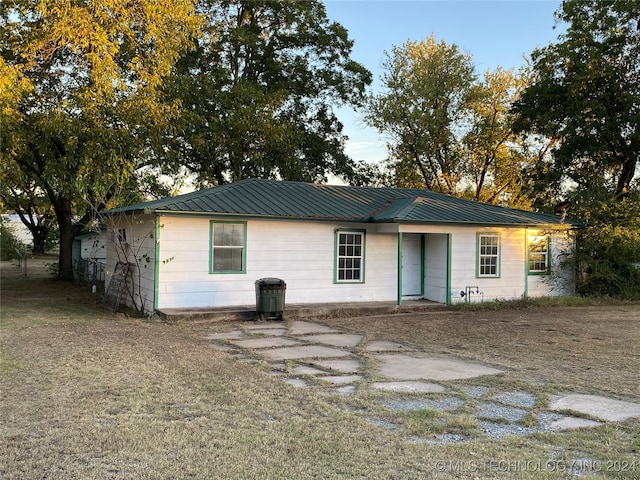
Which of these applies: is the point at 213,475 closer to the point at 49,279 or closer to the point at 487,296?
the point at 487,296

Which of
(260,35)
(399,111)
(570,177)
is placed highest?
(260,35)

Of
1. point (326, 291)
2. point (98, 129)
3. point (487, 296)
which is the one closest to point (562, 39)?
point (487, 296)

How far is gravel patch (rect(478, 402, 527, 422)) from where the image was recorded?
214 inches

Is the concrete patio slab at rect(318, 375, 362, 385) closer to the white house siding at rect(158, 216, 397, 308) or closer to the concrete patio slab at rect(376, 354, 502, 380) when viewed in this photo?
the concrete patio slab at rect(376, 354, 502, 380)

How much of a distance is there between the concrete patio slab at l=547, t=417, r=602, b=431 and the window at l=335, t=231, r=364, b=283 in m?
9.36

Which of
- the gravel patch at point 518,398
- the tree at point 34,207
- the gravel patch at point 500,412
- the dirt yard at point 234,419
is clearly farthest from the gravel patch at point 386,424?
the tree at point 34,207

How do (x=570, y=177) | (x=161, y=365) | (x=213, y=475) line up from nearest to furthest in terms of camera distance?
(x=213, y=475), (x=161, y=365), (x=570, y=177)

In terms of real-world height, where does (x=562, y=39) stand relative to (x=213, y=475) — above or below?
above

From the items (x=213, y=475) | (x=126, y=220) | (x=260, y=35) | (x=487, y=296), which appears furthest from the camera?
(x=260, y=35)

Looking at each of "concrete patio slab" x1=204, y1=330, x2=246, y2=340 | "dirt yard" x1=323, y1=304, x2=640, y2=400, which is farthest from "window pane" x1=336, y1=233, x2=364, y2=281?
"concrete patio slab" x1=204, y1=330, x2=246, y2=340

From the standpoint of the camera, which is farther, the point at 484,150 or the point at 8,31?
the point at 484,150

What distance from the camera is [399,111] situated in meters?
29.7

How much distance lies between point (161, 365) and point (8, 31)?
556 inches

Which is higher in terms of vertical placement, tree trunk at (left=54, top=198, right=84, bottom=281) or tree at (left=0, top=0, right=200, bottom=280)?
tree at (left=0, top=0, right=200, bottom=280)
